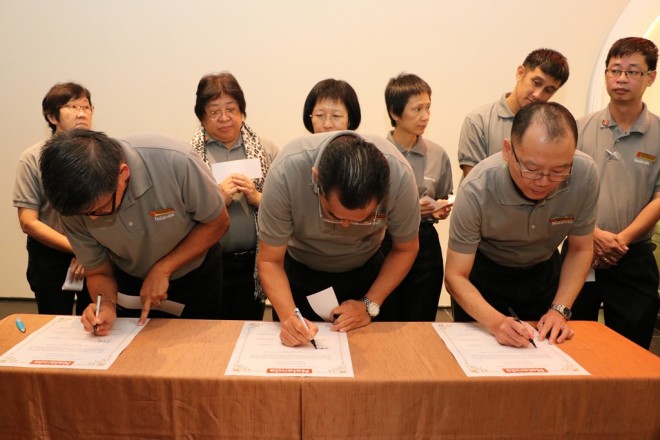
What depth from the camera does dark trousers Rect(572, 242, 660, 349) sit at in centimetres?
206

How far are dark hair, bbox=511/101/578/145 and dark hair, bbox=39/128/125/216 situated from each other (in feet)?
3.47

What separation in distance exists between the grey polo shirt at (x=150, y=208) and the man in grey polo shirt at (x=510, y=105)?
1.33m

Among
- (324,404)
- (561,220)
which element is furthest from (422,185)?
(324,404)

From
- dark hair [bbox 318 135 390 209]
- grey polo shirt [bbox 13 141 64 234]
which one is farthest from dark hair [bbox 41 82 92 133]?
dark hair [bbox 318 135 390 209]

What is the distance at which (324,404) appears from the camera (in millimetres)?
1205

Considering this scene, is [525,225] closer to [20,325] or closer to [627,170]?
[627,170]

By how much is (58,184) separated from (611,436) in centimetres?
145

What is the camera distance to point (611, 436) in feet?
4.11

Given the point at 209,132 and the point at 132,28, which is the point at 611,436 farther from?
the point at 132,28

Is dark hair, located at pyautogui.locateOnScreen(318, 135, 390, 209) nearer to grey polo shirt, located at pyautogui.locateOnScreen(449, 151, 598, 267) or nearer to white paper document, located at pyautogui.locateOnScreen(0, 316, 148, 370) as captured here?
grey polo shirt, located at pyautogui.locateOnScreen(449, 151, 598, 267)

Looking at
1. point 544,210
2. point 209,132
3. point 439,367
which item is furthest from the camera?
point 209,132

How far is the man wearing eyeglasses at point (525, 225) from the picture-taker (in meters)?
1.36

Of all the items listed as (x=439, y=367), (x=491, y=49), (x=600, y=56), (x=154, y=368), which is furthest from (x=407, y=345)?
(x=600, y=56)

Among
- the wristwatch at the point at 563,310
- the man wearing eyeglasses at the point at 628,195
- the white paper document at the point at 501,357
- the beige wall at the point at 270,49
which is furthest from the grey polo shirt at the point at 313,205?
the beige wall at the point at 270,49
